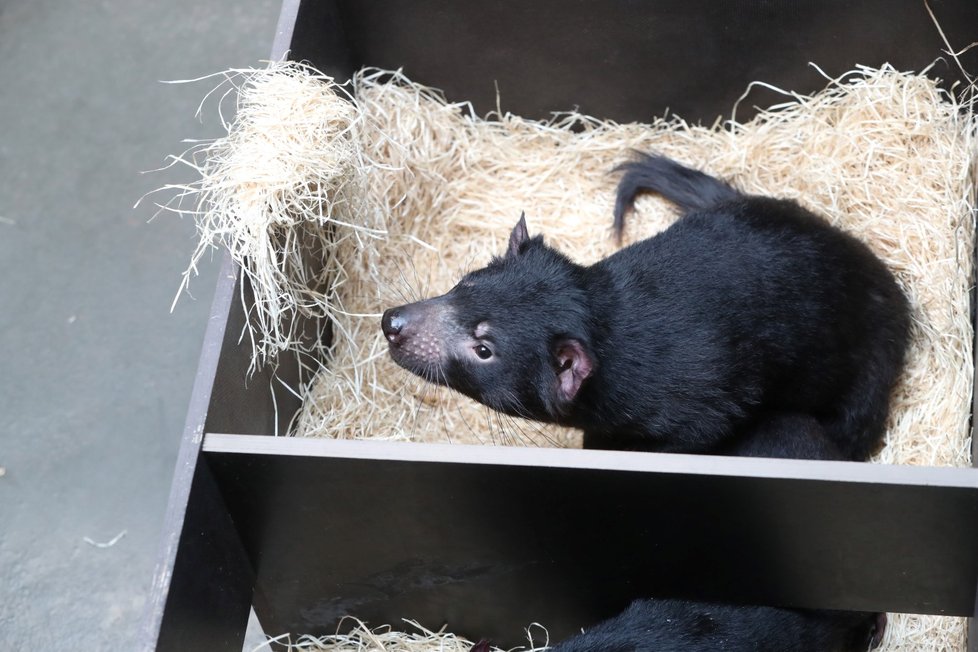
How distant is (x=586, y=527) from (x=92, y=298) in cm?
262

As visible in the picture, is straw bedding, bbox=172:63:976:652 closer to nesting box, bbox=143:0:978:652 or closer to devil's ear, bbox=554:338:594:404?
nesting box, bbox=143:0:978:652

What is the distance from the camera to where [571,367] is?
2.74 meters

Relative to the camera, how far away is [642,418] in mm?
2910

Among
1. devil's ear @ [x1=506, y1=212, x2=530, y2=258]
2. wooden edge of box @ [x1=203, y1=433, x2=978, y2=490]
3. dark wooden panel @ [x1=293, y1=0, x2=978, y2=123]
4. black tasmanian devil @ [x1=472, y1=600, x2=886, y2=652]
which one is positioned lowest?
black tasmanian devil @ [x1=472, y1=600, x2=886, y2=652]

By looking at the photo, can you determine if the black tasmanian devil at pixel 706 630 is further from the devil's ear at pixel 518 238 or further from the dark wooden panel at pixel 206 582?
the devil's ear at pixel 518 238

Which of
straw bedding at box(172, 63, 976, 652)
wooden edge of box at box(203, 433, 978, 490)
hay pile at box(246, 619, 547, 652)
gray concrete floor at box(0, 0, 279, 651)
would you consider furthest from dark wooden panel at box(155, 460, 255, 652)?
gray concrete floor at box(0, 0, 279, 651)

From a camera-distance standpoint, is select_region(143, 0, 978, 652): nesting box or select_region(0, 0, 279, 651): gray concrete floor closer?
select_region(143, 0, 978, 652): nesting box

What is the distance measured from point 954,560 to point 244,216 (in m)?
1.99

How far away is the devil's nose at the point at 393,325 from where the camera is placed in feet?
9.59

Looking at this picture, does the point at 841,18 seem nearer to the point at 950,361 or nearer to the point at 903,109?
the point at 903,109

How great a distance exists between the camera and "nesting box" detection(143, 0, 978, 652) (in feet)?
7.45

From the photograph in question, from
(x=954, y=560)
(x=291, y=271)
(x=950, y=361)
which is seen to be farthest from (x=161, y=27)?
(x=954, y=560)

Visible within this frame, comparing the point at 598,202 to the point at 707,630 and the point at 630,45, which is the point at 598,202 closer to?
the point at 630,45

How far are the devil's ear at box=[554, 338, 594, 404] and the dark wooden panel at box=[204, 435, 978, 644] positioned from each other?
0.42 m
